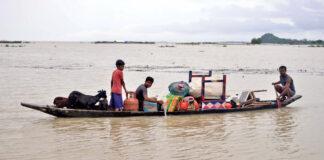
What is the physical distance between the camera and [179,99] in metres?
10.3

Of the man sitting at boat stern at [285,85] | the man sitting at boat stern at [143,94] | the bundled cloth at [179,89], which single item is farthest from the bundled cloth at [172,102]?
the man sitting at boat stern at [285,85]

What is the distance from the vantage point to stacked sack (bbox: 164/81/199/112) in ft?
33.6

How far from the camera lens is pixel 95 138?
7863 mm

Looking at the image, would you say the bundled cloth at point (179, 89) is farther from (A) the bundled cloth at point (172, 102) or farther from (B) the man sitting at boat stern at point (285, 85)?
(B) the man sitting at boat stern at point (285, 85)

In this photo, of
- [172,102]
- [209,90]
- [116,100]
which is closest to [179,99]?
[172,102]

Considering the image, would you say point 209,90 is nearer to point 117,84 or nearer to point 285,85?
point 117,84

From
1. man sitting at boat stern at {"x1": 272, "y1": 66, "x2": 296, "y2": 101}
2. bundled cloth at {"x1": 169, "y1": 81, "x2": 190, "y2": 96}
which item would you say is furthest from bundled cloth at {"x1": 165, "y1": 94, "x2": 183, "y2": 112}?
man sitting at boat stern at {"x1": 272, "y1": 66, "x2": 296, "y2": 101}

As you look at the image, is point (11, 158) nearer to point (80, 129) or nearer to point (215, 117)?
point (80, 129)

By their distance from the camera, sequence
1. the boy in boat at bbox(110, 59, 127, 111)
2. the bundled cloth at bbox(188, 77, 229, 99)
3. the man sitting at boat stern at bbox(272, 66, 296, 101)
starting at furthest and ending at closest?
the man sitting at boat stern at bbox(272, 66, 296, 101)
the bundled cloth at bbox(188, 77, 229, 99)
the boy in boat at bbox(110, 59, 127, 111)

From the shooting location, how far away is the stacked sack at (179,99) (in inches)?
404

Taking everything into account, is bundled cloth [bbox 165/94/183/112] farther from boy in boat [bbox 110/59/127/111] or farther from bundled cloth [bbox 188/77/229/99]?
boy in boat [bbox 110/59/127/111]

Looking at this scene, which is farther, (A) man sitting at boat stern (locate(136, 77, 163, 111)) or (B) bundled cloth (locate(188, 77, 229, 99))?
(B) bundled cloth (locate(188, 77, 229, 99))

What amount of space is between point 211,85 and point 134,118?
95.0 inches

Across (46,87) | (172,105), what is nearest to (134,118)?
(172,105)
